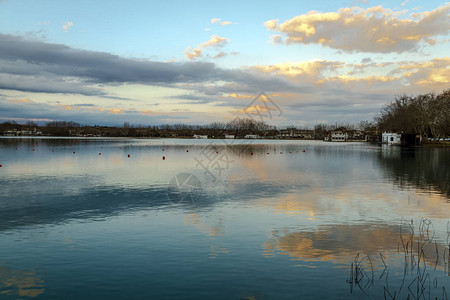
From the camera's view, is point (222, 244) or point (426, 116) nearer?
point (222, 244)

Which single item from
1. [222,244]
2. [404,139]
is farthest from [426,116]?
[222,244]

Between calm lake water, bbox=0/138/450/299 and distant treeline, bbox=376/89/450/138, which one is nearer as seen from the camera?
calm lake water, bbox=0/138/450/299

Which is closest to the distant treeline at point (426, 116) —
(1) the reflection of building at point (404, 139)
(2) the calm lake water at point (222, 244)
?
(1) the reflection of building at point (404, 139)

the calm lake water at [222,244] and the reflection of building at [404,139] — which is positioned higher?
the reflection of building at [404,139]

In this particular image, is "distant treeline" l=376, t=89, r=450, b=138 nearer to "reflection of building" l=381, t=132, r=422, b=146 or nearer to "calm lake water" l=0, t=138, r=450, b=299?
"reflection of building" l=381, t=132, r=422, b=146

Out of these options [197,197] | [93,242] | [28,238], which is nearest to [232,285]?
[93,242]

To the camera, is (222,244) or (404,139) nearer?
(222,244)

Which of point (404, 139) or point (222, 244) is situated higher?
point (404, 139)

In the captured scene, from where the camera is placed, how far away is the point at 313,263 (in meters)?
14.7

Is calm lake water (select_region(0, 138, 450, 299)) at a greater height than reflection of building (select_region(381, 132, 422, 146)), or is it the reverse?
reflection of building (select_region(381, 132, 422, 146))

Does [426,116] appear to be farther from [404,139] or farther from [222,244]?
[222,244]

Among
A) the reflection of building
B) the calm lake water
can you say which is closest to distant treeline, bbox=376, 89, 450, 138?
the reflection of building

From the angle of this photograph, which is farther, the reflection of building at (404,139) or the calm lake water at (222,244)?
the reflection of building at (404,139)

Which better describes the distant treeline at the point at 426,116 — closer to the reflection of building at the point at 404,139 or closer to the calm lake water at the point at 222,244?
the reflection of building at the point at 404,139
